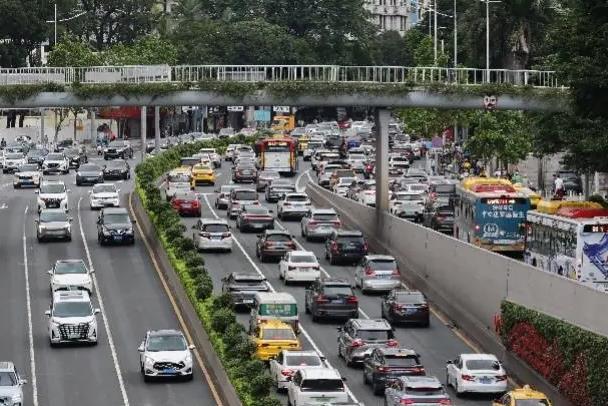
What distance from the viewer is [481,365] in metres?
53.4

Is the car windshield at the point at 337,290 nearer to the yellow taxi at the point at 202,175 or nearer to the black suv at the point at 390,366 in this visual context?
the black suv at the point at 390,366

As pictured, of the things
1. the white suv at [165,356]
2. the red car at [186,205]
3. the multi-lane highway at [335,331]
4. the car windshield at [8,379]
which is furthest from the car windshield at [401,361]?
the red car at [186,205]

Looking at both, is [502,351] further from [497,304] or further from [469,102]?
[469,102]

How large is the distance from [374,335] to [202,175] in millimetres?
64792

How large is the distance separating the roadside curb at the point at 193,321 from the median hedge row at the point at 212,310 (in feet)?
1.09

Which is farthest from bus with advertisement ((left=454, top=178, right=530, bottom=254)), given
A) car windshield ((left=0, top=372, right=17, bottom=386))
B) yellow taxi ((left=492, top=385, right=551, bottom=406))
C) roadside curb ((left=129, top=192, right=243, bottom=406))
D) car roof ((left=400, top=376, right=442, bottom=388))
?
car windshield ((left=0, top=372, right=17, bottom=386))

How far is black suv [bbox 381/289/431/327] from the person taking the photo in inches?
2569

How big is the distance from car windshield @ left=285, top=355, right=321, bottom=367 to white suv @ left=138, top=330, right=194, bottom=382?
4.20m

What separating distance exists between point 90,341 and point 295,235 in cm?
3002

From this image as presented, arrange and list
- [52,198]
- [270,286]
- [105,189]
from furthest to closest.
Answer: [105,189] < [52,198] < [270,286]

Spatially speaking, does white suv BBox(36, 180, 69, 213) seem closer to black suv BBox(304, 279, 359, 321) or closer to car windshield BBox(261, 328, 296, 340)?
black suv BBox(304, 279, 359, 321)

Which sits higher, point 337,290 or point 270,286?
point 337,290

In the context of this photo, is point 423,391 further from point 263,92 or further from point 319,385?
point 263,92

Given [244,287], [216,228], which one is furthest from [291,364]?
[216,228]
